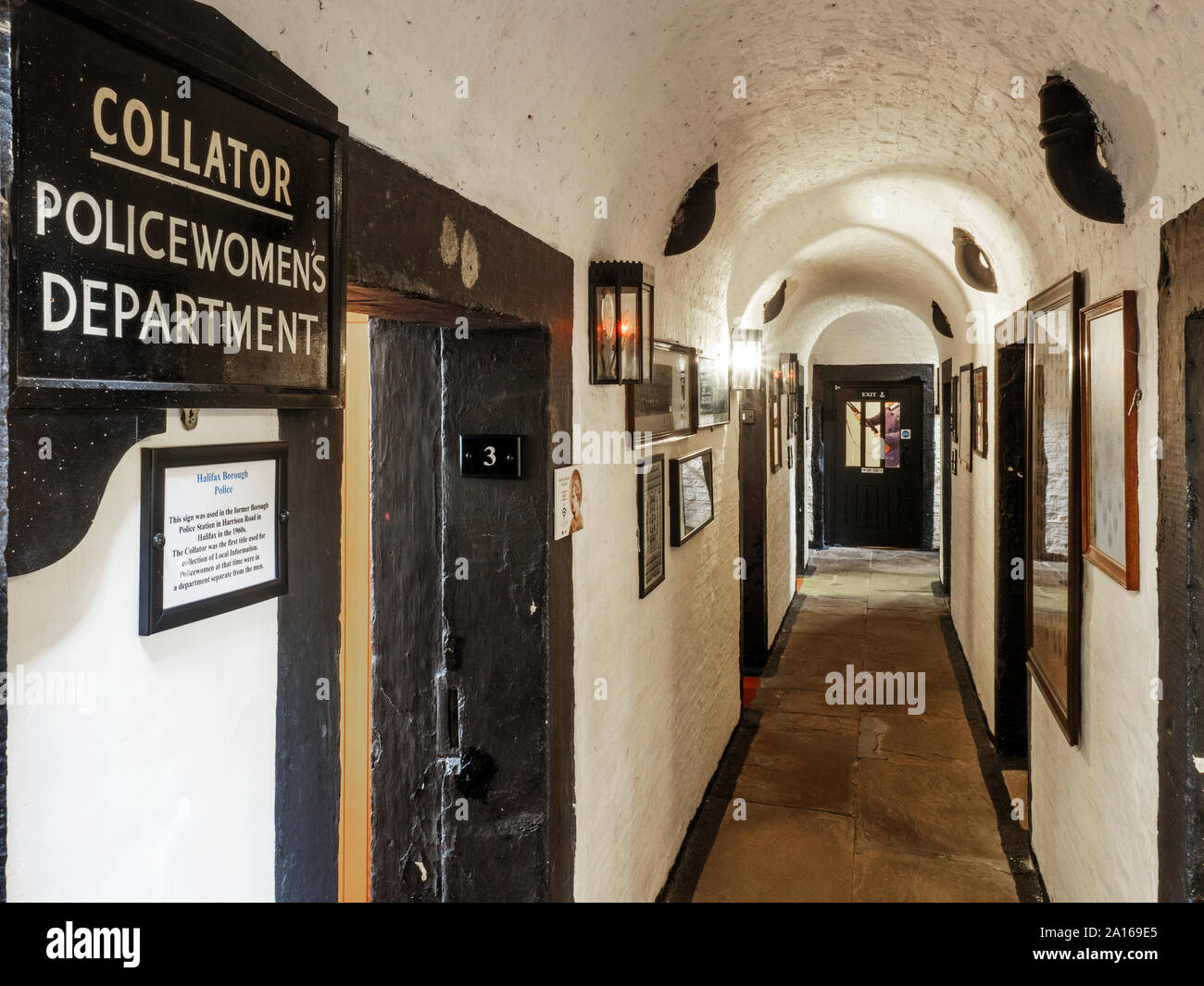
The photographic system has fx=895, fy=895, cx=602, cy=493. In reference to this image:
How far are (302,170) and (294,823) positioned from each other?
2.90 ft

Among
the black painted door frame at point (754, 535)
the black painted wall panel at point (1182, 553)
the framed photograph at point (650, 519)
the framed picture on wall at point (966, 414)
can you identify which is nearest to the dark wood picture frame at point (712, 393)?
the framed photograph at point (650, 519)

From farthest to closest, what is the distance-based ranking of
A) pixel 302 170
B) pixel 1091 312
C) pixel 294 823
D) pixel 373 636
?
pixel 1091 312
pixel 373 636
pixel 294 823
pixel 302 170

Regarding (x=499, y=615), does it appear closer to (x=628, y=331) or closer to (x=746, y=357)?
(x=628, y=331)

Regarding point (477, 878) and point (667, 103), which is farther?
point (667, 103)

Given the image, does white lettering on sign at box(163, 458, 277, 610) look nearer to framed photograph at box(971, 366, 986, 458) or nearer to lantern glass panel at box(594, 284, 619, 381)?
lantern glass panel at box(594, 284, 619, 381)

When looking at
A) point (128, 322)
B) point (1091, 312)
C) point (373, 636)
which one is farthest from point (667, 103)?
point (128, 322)

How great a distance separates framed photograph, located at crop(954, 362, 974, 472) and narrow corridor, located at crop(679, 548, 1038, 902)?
1.53 metres

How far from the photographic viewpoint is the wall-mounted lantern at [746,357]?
5277 millimetres

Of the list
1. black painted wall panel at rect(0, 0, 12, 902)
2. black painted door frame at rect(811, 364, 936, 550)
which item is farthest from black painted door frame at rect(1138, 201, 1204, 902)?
black painted door frame at rect(811, 364, 936, 550)

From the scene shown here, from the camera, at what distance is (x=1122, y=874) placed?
91.2 inches

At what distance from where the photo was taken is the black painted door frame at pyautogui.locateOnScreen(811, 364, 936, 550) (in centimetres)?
1160

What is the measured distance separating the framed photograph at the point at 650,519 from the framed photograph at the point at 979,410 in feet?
9.20

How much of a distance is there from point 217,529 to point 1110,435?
2201 mm
